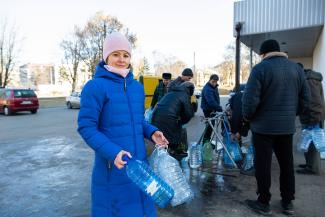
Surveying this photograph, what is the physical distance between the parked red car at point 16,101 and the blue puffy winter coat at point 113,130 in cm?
1992

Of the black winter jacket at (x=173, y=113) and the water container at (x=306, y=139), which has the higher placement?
the black winter jacket at (x=173, y=113)

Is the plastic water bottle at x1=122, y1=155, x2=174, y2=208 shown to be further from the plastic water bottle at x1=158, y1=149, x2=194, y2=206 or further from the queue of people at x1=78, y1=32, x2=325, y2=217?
the plastic water bottle at x1=158, y1=149, x2=194, y2=206

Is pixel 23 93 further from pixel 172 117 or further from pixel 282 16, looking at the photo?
pixel 172 117

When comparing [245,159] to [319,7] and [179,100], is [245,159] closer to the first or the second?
[179,100]

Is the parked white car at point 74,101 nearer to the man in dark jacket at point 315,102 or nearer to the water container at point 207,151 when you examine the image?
the water container at point 207,151

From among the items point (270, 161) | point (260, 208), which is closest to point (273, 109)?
point (270, 161)

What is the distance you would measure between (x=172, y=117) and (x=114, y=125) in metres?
2.51

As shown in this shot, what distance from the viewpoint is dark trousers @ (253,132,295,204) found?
12.4ft

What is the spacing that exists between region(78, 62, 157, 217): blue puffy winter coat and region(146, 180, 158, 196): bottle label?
0.63ft

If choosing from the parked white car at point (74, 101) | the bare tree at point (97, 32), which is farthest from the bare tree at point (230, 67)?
the parked white car at point (74, 101)

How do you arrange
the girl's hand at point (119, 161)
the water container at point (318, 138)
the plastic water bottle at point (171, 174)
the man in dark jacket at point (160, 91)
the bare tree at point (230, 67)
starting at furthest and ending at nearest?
1. the bare tree at point (230, 67)
2. the man in dark jacket at point (160, 91)
3. the water container at point (318, 138)
4. the plastic water bottle at point (171, 174)
5. the girl's hand at point (119, 161)

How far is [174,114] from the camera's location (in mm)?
4715

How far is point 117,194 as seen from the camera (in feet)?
7.41

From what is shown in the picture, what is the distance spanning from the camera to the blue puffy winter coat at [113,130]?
7.08 ft
